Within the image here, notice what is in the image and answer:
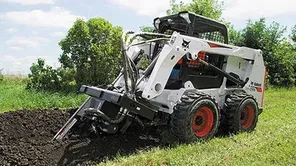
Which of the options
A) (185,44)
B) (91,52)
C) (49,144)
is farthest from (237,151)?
(91,52)

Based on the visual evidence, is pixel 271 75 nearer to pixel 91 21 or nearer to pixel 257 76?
pixel 91 21

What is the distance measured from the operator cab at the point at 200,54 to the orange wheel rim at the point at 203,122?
0.54 meters

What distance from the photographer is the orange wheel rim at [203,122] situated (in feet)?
19.7

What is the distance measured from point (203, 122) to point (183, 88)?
0.62 meters

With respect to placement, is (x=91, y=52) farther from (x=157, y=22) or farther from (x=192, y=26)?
(x=192, y=26)

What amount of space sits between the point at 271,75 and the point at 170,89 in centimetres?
1364

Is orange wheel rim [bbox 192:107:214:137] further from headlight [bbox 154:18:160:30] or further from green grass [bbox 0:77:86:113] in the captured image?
green grass [bbox 0:77:86:113]

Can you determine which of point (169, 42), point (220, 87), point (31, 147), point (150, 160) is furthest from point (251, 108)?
point (31, 147)

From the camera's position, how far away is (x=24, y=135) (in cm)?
632

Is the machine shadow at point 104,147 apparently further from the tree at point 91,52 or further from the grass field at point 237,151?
the tree at point 91,52

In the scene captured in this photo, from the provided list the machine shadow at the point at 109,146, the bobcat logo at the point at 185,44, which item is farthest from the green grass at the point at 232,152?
the bobcat logo at the point at 185,44

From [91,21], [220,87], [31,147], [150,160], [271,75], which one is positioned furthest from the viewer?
[271,75]

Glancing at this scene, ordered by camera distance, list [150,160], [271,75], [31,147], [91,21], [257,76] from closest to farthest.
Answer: [150,160], [31,147], [257,76], [91,21], [271,75]

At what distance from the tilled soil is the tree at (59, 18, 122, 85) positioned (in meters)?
5.09
